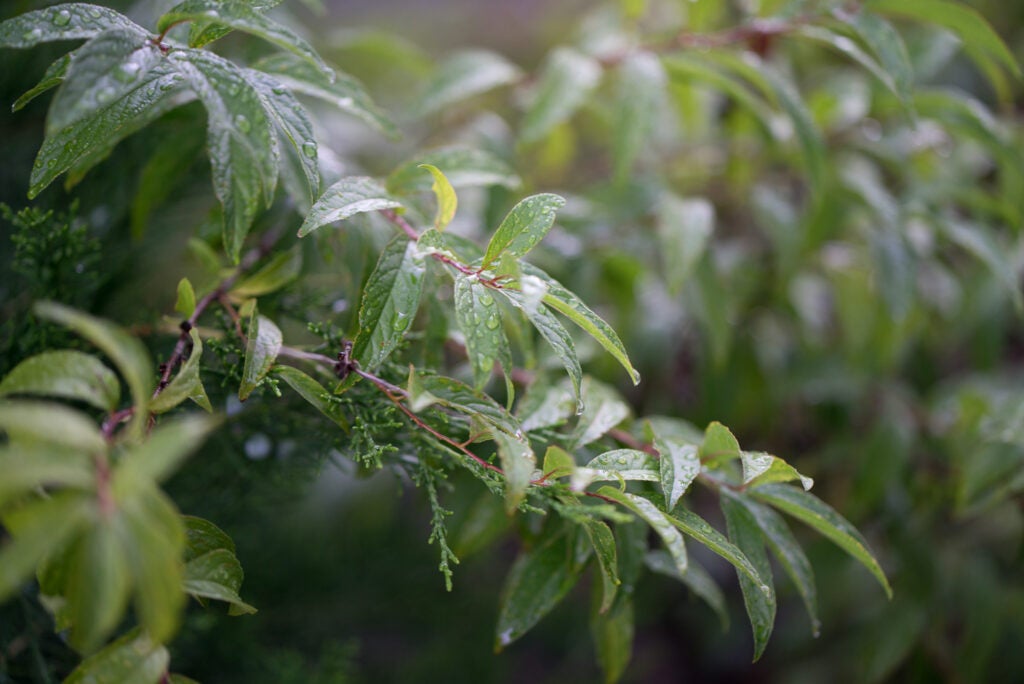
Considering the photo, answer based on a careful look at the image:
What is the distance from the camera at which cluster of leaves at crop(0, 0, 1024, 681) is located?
0.32 m

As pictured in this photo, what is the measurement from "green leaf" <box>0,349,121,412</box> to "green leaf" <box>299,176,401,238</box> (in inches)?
4.9

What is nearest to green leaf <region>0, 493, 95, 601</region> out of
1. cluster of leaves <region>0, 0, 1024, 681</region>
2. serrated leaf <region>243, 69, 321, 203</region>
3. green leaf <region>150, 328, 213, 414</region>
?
cluster of leaves <region>0, 0, 1024, 681</region>

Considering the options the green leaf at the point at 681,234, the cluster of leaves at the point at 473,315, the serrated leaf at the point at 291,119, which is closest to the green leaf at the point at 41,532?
the cluster of leaves at the point at 473,315

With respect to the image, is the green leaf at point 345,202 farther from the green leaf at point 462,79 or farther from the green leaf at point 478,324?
the green leaf at point 462,79

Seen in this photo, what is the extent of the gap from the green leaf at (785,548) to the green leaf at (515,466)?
0.68 ft

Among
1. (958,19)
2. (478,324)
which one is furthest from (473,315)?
(958,19)

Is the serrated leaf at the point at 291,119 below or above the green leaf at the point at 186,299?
above

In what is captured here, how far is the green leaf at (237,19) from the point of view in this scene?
0.40 meters

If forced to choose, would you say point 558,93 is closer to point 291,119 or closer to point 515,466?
point 291,119

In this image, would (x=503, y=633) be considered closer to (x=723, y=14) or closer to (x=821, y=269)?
(x=821, y=269)

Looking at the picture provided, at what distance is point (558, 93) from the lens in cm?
75

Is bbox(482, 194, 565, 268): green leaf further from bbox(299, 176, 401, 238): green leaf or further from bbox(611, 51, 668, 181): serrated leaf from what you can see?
bbox(611, 51, 668, 181): serrated leaf

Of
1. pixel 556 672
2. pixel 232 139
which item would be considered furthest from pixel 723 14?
pixel 556 672

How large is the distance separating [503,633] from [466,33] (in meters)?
1.47
